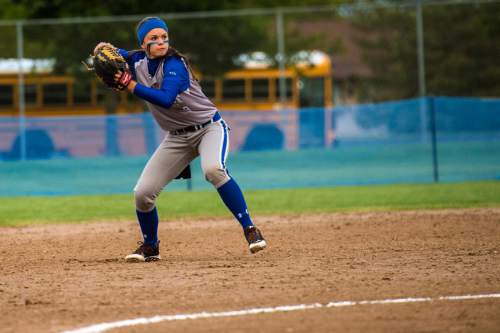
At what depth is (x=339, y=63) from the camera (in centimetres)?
3262

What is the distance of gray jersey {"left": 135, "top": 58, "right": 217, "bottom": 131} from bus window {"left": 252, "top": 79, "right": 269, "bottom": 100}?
1316cm

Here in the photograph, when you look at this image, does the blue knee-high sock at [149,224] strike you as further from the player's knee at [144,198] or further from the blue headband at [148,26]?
the blue headband at [148,26]

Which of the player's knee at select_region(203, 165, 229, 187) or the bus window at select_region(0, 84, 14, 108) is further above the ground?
the player's knee at select_region(203, 165, 229, 187)

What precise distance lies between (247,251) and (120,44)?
38.4 feet

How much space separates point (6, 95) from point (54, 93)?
0.95 m

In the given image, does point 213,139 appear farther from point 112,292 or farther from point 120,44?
point 120,44

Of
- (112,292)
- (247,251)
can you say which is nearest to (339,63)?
(247,251)

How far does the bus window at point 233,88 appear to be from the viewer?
20969mm

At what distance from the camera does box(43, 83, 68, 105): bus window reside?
2048cm

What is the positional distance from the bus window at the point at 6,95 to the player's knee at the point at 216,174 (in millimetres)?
12996

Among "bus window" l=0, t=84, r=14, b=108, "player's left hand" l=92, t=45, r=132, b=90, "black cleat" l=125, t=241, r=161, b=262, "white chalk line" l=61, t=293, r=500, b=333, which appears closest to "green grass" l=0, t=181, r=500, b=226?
"black cleat" l=125, t=241, r=161, b=262

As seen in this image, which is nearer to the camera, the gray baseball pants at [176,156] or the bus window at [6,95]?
the gray baseball pants at [176,156]

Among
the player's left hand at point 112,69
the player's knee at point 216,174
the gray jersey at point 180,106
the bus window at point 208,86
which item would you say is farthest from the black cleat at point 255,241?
the bus window at point 208,86

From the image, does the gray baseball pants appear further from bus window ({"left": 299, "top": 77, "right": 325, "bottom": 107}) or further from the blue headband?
bus window ({"left": 299, "top": 77, "right": 325, "bottom": 107})
